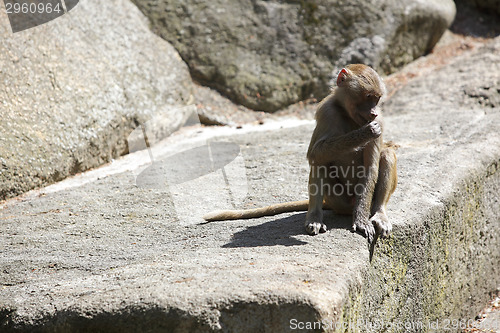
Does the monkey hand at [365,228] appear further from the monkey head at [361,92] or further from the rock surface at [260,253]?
the monkey head at [361,92]

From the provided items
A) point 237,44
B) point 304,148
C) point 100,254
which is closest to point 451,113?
point 304,148

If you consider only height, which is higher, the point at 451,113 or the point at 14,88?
the point at 14,88

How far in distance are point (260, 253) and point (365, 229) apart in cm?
71

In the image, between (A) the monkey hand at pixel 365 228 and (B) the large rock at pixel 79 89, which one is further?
(B) the large rock at pixel 79 89

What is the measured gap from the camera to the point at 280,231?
387cm

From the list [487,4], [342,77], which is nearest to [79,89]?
[342,77]

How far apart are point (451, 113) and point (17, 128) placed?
5.16 meters

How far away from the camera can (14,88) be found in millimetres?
6016

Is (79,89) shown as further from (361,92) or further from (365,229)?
(365,229)

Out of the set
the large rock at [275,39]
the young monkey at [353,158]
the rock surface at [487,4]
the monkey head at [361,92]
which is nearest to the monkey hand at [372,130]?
the young monkey at [353,158]

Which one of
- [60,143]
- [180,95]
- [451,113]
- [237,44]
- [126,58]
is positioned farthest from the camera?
[237,44]

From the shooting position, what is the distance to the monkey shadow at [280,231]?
3.66 metres

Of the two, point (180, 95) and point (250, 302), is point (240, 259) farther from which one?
point (180, 95)

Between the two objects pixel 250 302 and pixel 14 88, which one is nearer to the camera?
pixel 250 302
